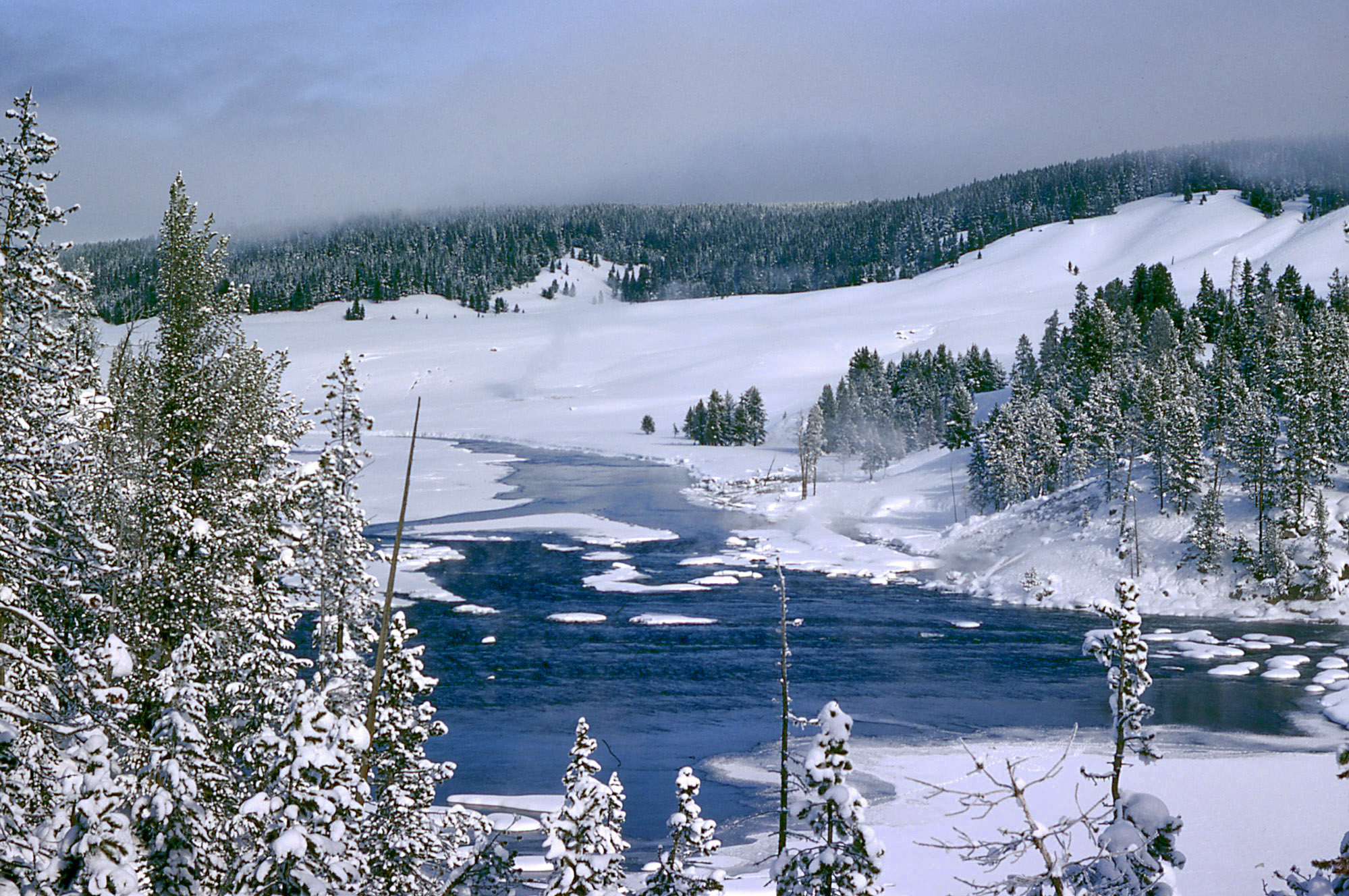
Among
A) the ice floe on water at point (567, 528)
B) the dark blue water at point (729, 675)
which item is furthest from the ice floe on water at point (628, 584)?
the ice floe on water at point (567, 528)

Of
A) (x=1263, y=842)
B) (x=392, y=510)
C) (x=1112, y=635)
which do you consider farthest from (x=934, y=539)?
(x=1112, y=635)

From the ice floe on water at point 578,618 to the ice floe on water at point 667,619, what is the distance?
147cm

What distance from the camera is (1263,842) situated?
74.0 ft

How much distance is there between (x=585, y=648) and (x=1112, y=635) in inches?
1166

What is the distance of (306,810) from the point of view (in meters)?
6.74

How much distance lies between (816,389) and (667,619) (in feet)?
342

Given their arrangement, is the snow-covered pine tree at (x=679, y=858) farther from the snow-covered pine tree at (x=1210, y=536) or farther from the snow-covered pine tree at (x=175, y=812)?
the snow-covered pine tree at (x=1210, y=536)

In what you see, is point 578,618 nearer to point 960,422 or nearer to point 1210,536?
point 1210,536

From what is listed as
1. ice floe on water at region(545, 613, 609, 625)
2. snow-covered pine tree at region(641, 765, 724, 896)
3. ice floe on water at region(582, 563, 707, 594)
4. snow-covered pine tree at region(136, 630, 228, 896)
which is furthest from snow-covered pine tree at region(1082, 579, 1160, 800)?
ice floe on water at region(582, 563, 707, 594)

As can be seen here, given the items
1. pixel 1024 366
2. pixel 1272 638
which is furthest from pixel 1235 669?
pixel 1024 366

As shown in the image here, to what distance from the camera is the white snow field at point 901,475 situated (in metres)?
24.8

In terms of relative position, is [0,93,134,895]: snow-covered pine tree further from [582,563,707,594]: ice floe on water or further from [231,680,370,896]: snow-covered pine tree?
[582,563,707,594]: ice floe on water

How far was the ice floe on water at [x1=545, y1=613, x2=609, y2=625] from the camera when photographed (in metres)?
42.2

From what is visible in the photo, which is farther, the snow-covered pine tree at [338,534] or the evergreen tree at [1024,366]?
the evergreen tree at [1024,366]
